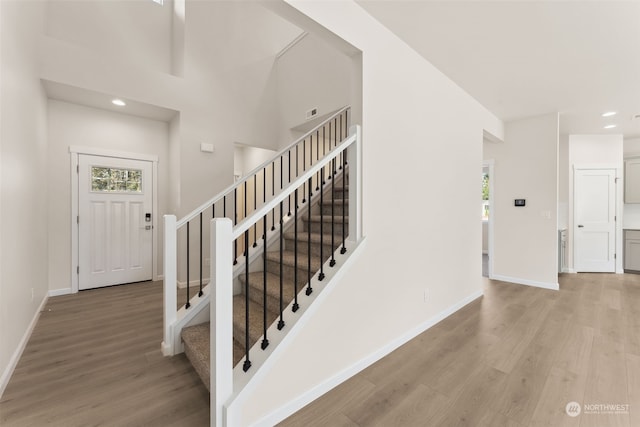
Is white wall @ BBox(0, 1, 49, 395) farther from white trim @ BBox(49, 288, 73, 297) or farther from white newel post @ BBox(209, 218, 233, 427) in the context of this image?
white newel post @ BBox(209, 218, 233, 427)

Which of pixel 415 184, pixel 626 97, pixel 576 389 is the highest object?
pixel 626 97

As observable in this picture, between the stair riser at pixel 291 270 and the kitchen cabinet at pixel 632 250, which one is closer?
the stair riser at pixel 291 270

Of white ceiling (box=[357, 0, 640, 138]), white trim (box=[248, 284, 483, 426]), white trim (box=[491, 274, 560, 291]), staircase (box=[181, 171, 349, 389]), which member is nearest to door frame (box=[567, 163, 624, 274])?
white trim (box=[491, 274, 560, 291])

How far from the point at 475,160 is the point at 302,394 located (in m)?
3.29

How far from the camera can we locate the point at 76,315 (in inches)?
112

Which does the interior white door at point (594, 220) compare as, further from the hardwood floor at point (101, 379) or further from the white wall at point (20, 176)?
the white wall at point (20, 176)

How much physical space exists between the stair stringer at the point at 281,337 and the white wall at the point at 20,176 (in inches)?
64.0

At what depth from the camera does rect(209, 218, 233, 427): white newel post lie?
124cm

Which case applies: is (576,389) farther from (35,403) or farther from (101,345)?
(101,345)

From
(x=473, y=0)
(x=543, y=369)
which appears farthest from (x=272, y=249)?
(x=473, y=0)

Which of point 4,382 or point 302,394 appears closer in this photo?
point 302,394

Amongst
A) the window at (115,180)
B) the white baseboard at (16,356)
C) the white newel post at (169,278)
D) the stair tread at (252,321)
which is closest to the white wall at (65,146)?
the window at (115,180)

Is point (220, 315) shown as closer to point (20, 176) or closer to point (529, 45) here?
point (20, 176)

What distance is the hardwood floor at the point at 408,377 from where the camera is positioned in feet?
5.00
